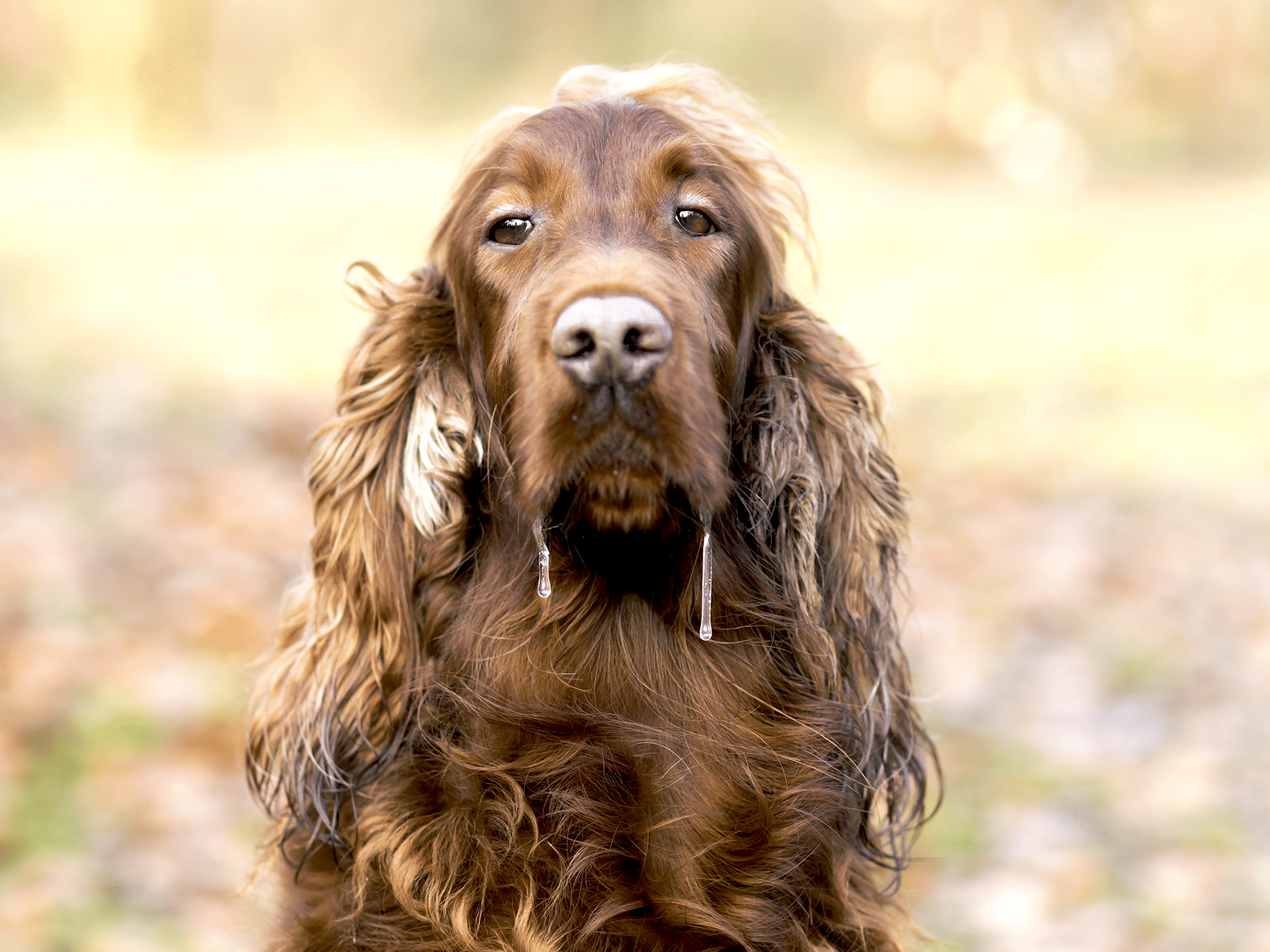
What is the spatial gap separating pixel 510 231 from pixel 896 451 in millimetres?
1269

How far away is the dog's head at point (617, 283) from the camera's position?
2.07 meters

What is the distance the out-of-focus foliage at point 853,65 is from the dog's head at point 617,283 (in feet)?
47.9

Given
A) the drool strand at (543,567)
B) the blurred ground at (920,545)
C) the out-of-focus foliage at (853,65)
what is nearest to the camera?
the drool strand at (543,567)

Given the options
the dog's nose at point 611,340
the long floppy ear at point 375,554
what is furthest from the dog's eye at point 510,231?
the dog's nose at point 611,340

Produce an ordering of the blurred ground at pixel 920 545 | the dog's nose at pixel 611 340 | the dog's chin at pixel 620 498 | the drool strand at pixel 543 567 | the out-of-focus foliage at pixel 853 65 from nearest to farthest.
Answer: the dog's nose at pixel 611 340 → the dog's chin at pixel 620 498 → the drool strand at pixel 543 567 → the blurred ground at pixel 920 545 → the out-of-focus foliage at pixel 853 65

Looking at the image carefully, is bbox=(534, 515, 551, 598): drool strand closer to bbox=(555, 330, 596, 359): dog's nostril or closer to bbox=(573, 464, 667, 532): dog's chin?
bbox=(573, 464, 667, 532): dog's chin

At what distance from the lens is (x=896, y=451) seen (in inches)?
127

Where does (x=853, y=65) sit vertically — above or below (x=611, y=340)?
above

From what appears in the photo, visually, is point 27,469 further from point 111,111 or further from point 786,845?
point 111,111

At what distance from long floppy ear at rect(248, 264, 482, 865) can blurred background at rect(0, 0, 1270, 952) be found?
232 mm

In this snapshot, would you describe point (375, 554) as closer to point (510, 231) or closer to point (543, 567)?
point (543, 567)

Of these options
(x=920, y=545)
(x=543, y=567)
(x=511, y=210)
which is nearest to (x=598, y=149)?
(x=511, y=210)

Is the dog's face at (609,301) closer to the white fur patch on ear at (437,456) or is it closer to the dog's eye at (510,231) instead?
the dog's eye at (510,231)

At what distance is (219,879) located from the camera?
3.90 m
